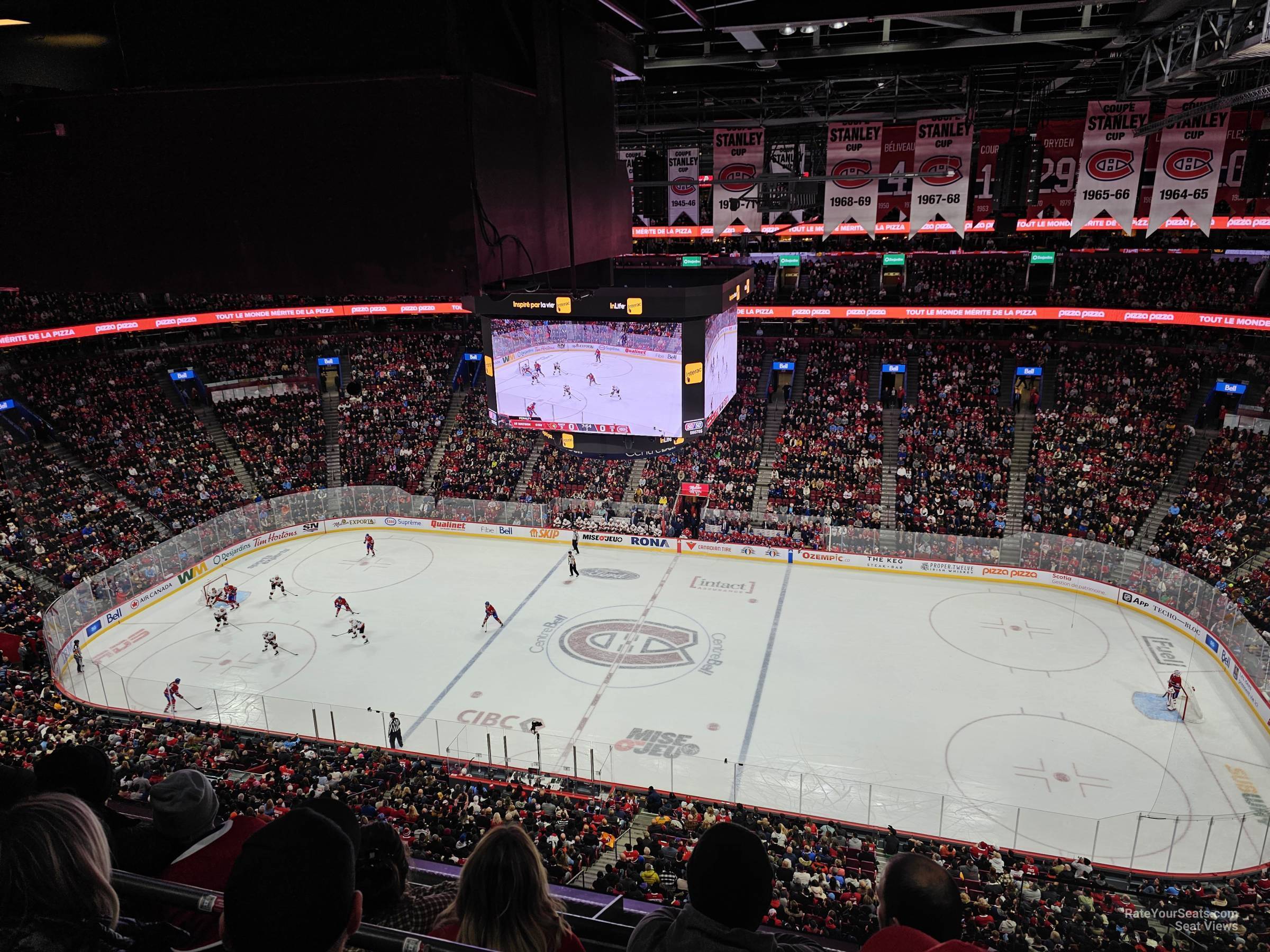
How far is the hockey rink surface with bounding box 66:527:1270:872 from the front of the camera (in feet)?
51.2

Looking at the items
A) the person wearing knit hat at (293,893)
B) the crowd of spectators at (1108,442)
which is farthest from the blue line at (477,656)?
the person wearing knit hat at (293,893)

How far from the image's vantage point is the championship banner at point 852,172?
21.3 metres

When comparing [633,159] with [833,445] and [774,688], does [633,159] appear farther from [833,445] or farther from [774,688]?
[774,688]

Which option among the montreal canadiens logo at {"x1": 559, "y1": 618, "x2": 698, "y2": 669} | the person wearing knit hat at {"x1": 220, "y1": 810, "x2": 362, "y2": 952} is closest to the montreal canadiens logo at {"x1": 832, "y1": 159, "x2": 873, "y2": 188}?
the montreal canadiens logo at {"x1": 559, "y1": 618, "x2": 698, "y2": 669}

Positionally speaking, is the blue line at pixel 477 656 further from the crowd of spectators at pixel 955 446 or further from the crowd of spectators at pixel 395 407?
the crowd of spectators at pixel 955 446

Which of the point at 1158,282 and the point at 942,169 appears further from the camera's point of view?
the point at 1158,282

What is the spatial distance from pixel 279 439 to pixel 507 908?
119 feet

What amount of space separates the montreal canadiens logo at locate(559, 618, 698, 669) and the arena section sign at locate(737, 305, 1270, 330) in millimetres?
11682

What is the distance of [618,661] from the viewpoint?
21547mm

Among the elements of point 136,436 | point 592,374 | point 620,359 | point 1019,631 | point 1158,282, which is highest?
point 1158,282

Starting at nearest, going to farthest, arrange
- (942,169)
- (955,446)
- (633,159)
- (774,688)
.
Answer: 1. (774,688)
2. (942,169)
3. (633,159)
4. (955,446)

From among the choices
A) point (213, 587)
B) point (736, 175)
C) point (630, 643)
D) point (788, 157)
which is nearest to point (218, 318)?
point (213, 587)

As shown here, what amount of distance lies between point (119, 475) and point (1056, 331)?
38171 millimetres

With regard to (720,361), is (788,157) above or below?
above
